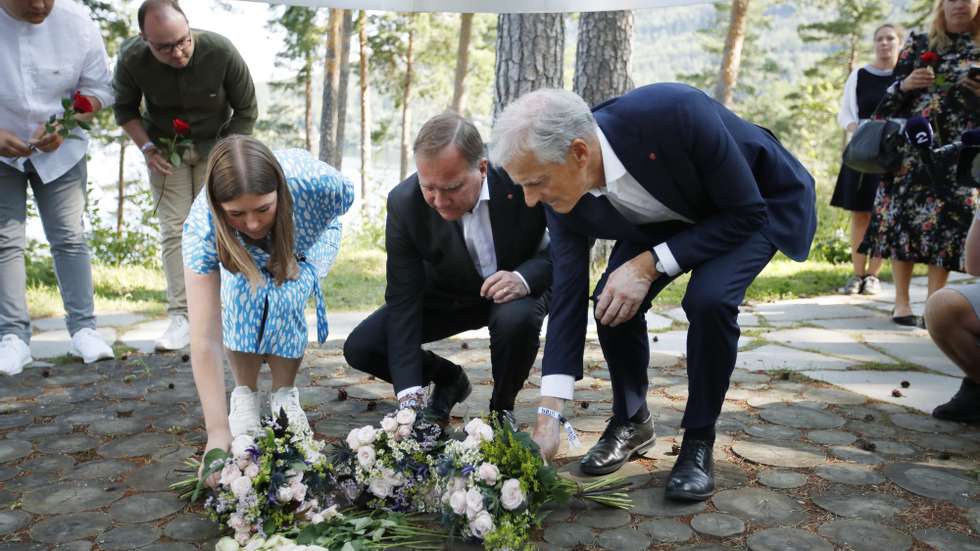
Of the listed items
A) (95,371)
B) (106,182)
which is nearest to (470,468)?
(95,371)

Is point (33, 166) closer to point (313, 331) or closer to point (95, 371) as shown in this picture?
point (95, 371)

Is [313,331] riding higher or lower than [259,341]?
lower

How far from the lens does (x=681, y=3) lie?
315 centimetres

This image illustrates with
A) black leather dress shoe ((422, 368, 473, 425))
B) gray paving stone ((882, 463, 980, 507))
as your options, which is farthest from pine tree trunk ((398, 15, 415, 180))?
gray paving stone ((882, 463, 980, 507))

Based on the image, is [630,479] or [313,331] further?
[313,331]

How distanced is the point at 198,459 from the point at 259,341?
46cm

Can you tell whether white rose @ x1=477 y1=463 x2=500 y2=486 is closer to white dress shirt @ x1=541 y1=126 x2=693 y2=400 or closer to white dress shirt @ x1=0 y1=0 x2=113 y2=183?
white dress shirt @ x1=541 y1=126 x2=693 y2=400

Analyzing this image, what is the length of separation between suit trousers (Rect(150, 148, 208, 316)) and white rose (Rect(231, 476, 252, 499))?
2821 mm

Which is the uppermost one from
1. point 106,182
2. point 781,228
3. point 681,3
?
point 681,3

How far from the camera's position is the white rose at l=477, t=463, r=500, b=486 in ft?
7.33

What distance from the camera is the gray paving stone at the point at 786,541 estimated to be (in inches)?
92.7

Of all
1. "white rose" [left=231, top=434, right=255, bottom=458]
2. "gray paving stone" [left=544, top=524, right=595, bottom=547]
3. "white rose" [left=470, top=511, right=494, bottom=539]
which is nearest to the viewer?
"white rose" [left=470, top=511, right=494, bottom=539]

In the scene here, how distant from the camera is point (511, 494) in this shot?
7.29ft

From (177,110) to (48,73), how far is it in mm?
644
